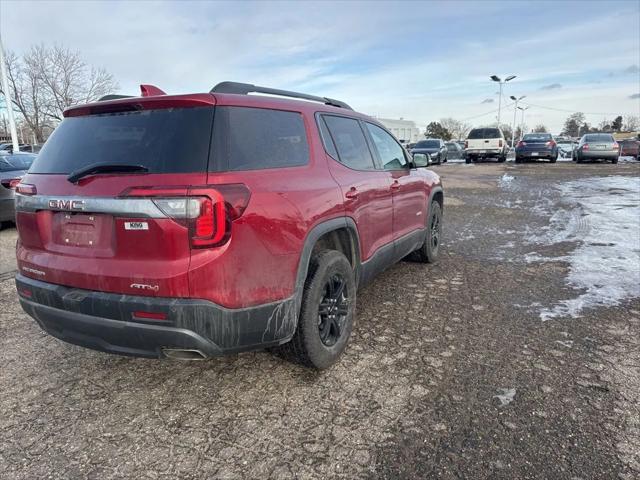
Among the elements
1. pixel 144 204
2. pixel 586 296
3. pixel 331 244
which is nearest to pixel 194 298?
pixel 144 204

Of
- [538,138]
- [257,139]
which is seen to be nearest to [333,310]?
[257,139]

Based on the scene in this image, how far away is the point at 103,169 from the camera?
254cm

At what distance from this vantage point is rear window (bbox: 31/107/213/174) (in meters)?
2.47

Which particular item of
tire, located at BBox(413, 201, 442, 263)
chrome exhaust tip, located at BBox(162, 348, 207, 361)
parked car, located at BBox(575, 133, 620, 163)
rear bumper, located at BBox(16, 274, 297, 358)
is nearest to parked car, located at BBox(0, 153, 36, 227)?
rear bumper, located at BBox(16, 274, 297, 358)

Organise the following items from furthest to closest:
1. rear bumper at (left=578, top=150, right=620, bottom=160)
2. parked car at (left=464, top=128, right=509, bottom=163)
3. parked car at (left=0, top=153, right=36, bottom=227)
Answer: parked car at (left=464, top=128, right=509, bottom=163), rear bumper at (left=578, top=150, right=620, bottom=160), parked car at (left=0, top=153, right=36, bottom=227)

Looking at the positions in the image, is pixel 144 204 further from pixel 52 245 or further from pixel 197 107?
pixel 52 245

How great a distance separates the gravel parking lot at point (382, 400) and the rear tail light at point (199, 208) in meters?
1.12

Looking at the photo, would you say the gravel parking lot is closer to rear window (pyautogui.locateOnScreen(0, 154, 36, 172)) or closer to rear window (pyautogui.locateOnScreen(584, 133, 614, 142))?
rear window (pyautogui.locateOnScreen(0, 154, 36, 172))

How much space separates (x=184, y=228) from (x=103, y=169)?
623mm

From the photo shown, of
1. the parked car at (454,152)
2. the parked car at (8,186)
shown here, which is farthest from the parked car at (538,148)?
the parked car at (8,186)

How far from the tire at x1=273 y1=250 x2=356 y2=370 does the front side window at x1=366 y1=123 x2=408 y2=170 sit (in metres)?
1.50

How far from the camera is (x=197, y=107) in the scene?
8.49 ft

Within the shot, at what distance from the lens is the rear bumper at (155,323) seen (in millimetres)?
2412

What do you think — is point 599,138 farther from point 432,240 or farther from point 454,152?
point 432,240
